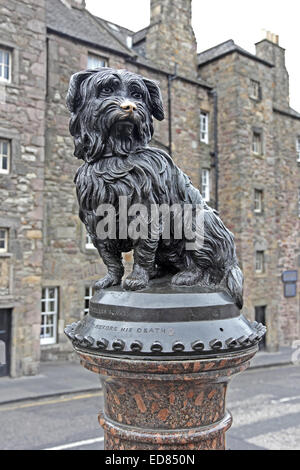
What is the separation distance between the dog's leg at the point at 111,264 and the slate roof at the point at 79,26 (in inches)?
520

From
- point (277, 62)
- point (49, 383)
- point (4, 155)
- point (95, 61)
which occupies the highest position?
point (277, 62)

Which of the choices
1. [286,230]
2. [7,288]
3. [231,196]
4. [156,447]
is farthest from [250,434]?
[286,230]

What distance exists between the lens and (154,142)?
16.5 meters

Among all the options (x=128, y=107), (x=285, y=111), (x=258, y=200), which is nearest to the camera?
(x=128, y=107)

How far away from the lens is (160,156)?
9.02ft

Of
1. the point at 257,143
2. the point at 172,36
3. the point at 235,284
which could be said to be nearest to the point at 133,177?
the point at 235,284

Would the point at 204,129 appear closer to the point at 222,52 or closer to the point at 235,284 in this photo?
the point at 222,52

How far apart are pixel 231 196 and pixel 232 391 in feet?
30.5

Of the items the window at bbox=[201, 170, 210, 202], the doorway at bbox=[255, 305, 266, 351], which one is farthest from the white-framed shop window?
the doorway at bbox=[255, 305, 266, 351]

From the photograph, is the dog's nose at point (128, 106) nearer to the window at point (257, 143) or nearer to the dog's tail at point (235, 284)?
the dog's tail at point (235, 284)

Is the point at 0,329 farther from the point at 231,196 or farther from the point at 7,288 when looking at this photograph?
the point at 231,196

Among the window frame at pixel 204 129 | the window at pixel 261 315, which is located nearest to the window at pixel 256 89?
the window frame at pixel 204 129

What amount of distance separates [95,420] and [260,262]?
481 inches

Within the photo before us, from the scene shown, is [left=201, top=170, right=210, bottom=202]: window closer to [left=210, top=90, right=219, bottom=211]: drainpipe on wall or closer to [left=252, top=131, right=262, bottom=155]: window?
[left=210, top=90, right=219, bottom=211]: drainpipe on wall
